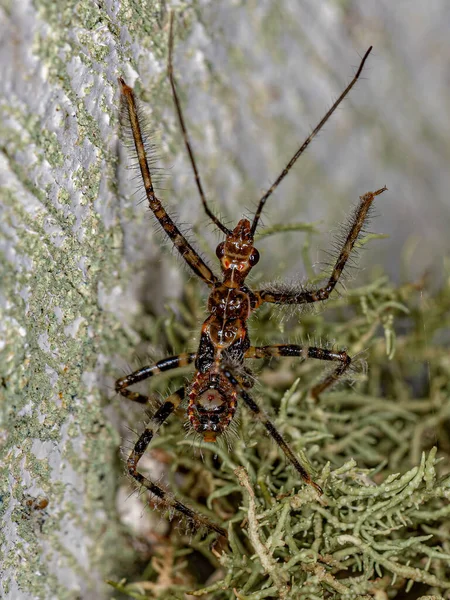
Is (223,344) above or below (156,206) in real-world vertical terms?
below

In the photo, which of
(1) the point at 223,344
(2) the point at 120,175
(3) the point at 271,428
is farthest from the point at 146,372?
(2) the point at 120,175

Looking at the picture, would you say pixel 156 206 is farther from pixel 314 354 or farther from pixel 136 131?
pixel 314 354

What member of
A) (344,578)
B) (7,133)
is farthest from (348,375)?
(7,133)

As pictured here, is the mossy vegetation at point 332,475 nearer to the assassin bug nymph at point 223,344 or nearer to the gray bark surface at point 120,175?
the assassin bug nymph at point 223,344

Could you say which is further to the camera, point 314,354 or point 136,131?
point 314,354

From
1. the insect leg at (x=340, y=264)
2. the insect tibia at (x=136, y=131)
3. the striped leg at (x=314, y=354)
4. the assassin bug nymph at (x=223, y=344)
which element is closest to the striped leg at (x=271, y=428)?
the assassin bug nymph at (x=223, y=344)
